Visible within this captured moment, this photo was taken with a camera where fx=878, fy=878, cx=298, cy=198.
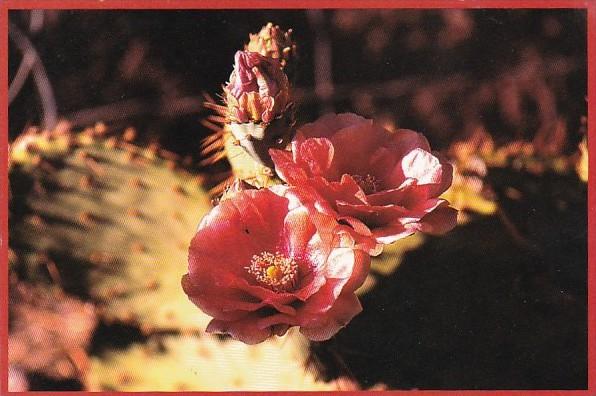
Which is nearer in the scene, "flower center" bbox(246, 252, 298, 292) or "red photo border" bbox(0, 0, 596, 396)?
"flower center" bbox(246, 252, 298, 292)

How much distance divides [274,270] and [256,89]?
0.18 metres

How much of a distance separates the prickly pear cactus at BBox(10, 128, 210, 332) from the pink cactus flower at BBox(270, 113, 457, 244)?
22 centimetres

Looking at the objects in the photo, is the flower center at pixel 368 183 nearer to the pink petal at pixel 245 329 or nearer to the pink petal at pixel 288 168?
the pink petal at pixel 288 168

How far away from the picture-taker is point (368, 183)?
3.06ft

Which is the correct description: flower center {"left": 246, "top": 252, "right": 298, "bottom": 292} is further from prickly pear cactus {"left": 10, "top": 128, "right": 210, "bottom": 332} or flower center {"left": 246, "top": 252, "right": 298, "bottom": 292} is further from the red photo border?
the red photo border

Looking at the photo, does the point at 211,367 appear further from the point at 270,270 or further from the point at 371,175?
the point at 371,175

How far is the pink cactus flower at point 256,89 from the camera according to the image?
88 centimetres

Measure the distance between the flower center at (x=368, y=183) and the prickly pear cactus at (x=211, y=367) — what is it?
0.19 m

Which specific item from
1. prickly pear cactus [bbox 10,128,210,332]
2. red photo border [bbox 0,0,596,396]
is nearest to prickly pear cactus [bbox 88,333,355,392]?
prickly pear cactus [bbox 10,128,210,332]

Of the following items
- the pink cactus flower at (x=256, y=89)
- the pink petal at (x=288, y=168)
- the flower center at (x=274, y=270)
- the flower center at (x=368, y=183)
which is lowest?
the flower center at (x=274, y=270)

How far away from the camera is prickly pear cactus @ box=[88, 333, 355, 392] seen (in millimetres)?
993

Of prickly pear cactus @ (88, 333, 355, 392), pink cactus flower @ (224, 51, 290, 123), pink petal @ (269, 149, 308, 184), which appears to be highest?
pink cactus flower @ (224, 51, 290, 123)
